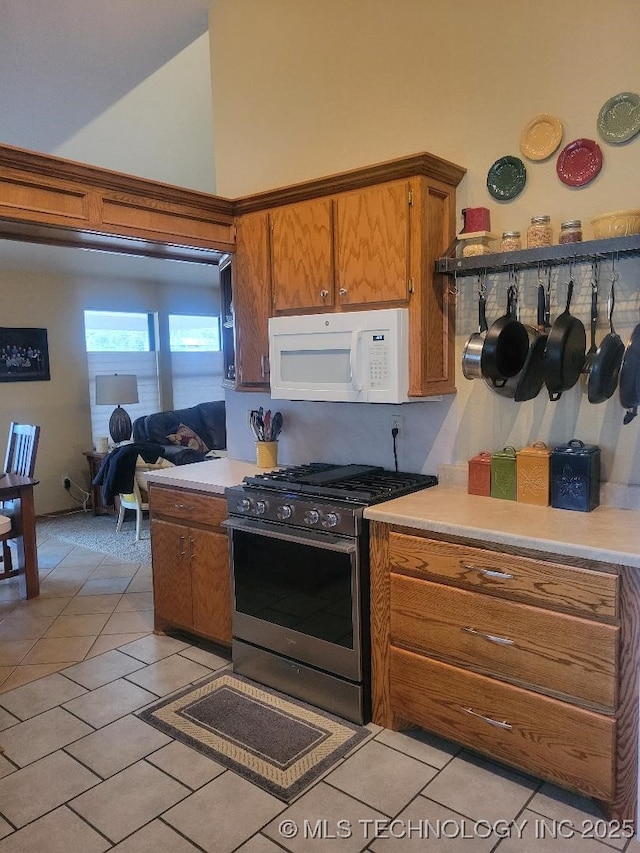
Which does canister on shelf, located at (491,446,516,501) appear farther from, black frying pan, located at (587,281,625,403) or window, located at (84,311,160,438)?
window, located at (84,311,160,438)

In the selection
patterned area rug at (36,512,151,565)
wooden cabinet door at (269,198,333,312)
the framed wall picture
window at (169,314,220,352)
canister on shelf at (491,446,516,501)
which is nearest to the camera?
canister on shelf at (491,446,516,501)

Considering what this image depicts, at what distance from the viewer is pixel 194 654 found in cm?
314

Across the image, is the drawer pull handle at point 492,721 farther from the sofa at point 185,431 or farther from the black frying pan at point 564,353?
the sofa at point 185,431

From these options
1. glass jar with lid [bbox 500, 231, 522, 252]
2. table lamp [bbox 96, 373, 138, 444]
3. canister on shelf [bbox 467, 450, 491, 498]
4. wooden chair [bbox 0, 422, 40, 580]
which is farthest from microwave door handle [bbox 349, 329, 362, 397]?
table lamp [bbox 96, 373, 138, 444]

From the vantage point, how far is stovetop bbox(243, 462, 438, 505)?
2.54 m

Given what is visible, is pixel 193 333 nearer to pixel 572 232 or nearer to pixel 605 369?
pixel 572 232

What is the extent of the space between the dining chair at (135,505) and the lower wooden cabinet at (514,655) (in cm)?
334

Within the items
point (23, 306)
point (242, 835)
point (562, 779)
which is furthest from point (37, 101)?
point (562, 779)

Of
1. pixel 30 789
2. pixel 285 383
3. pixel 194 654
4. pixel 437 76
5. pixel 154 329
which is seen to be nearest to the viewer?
pixel 30 789

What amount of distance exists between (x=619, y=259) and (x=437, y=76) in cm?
115

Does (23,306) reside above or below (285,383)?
above

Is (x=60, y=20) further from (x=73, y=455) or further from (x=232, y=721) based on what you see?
(x=73, y=455)

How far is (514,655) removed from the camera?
2.06 m

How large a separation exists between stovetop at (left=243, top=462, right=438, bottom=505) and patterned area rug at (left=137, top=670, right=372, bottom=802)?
2.92ft
